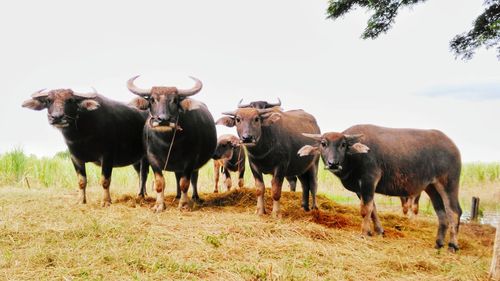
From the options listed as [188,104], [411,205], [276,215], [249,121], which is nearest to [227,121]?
[249,121]

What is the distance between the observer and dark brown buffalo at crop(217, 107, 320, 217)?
23.6 ft

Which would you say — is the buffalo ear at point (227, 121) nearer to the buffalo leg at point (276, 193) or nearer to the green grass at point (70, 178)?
the buffalo leg at point (276, 193)

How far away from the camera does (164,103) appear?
718 centimetres

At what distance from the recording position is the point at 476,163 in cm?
2245

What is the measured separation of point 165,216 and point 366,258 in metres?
2.97

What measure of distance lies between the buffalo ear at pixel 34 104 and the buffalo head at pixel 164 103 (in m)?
1.49

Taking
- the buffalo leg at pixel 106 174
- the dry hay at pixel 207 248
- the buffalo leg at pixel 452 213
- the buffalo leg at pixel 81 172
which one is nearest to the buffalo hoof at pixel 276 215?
the dry hay at pixel 207 248

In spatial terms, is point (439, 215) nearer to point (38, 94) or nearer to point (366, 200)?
point (366, 200)

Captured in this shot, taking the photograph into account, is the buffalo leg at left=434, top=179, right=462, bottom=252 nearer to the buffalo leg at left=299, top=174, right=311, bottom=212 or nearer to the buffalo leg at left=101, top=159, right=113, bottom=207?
the buffalo leg at left=299, top=174, right=311, bottom=212

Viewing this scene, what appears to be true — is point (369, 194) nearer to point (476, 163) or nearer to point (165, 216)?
point (165, 216)

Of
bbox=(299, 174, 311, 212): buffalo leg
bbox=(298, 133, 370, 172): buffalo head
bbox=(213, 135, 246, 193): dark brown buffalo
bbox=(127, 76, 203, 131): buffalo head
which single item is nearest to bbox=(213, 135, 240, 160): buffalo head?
bbox=(213, 135, 246, 193): dark brown buffalo

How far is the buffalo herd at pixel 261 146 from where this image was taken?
22.4 ft

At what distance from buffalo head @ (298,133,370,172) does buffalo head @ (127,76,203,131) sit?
210 cm

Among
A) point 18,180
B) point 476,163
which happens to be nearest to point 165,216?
point 18,180
